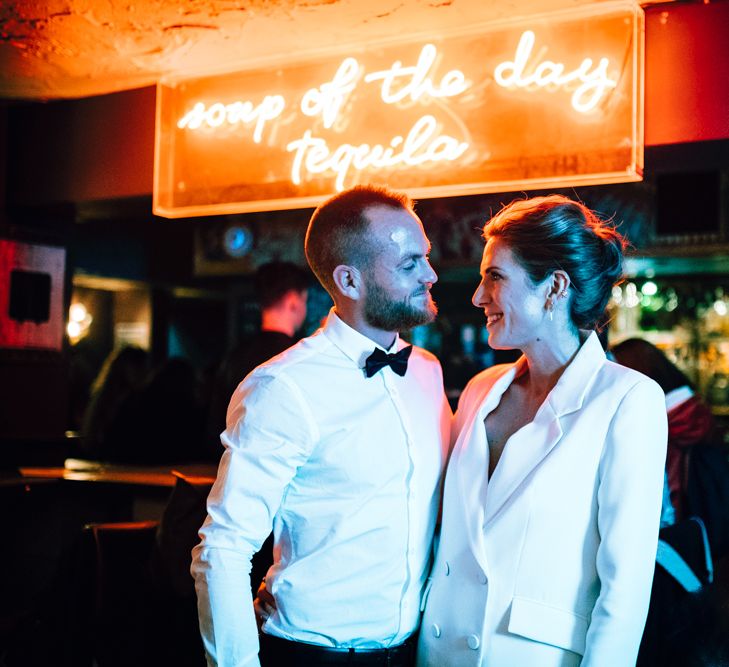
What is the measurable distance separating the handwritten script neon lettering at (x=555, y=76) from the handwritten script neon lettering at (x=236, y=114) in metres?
0.98

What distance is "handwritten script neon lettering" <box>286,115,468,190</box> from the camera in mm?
3184

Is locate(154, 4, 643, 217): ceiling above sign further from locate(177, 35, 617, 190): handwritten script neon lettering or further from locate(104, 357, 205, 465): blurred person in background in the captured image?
locate(104, 357, 205, 465): blurred person in background

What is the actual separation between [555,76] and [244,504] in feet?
6.45

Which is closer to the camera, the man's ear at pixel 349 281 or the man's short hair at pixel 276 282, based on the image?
the man's ear at pixel 349 281

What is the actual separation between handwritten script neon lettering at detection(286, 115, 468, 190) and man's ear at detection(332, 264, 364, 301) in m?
1.13

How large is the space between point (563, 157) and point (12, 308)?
3.04m

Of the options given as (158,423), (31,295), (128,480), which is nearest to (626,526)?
(128,480)

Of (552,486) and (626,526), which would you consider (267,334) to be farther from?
(626,526)

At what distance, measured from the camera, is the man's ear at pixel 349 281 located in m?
2.22

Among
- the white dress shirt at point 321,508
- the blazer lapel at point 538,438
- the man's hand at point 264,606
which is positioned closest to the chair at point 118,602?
the man's hand at point 264,606

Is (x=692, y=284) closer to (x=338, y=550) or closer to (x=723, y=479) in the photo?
(x=723, y=479)

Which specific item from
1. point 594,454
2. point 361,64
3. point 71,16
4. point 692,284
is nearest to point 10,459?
point 71,16

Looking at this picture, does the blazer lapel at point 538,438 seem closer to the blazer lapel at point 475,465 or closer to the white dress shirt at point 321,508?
the blazer lapel at point 475,465

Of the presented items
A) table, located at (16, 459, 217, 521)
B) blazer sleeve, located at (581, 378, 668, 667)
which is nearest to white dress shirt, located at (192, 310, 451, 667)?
blazer sleeve, located at (581, 378, 668, 667)
